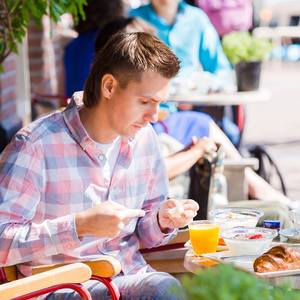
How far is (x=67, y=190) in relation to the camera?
82.8 inches

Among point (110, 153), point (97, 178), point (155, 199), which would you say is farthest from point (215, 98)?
point (97, 178)

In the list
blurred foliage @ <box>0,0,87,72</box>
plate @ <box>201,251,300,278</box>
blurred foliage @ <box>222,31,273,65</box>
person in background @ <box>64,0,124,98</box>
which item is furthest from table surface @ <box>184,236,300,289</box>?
blurred foliage @ <box>222,31,273,65</box>

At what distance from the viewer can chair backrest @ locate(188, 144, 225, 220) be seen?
3.25 m

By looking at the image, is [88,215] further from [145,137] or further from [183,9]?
[183,9]

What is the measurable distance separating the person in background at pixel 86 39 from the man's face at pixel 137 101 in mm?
2379

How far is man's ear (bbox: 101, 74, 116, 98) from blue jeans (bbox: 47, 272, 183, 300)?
62 cm

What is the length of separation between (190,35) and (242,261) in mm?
3504

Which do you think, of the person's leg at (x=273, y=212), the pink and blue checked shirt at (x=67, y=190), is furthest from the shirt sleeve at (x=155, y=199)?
the person's leg at (x=273, y=212)

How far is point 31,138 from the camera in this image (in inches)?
80.4

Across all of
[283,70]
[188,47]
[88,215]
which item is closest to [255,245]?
[88,215]

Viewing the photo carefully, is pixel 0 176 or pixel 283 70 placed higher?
pixel 0 176

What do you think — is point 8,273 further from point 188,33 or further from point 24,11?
point 188,33

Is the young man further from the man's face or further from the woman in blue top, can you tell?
the woman in blue top

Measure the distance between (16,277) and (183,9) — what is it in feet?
11.6
